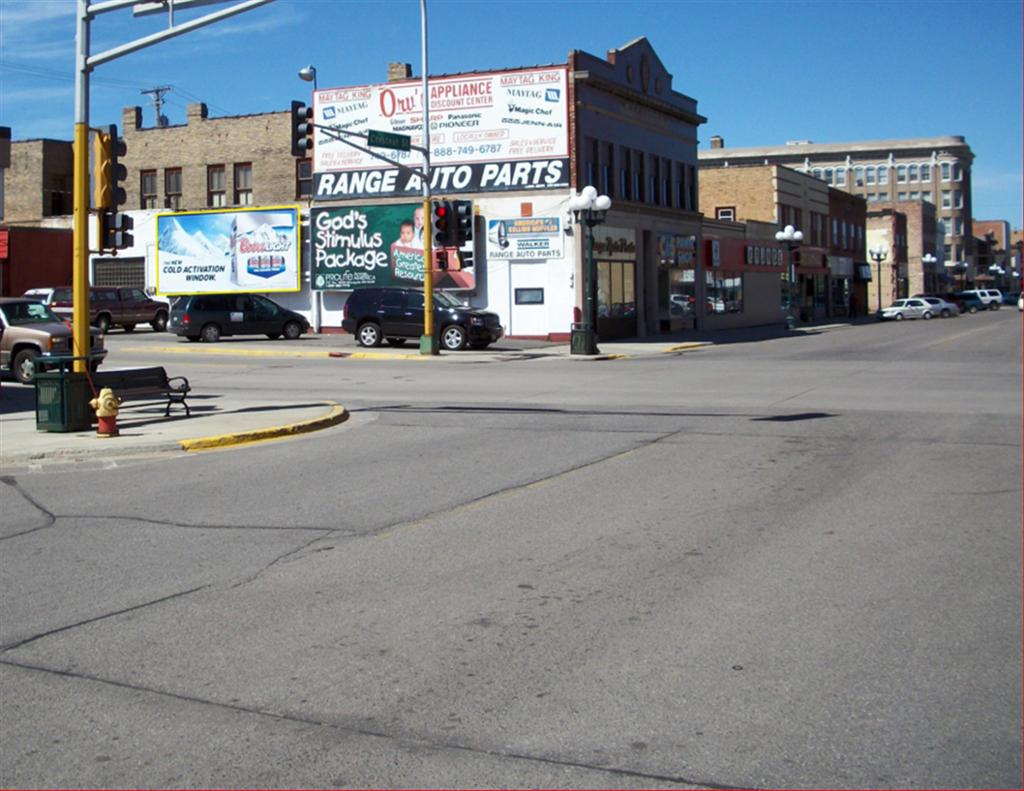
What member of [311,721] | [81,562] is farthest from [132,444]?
[311,721]

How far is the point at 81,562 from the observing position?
28.0 feet

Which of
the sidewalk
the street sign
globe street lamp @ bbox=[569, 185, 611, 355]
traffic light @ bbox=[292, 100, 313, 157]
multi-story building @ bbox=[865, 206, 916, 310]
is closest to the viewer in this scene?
the sidewalk

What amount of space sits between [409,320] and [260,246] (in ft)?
38.6

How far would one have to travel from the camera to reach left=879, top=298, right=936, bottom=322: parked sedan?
72.2 m

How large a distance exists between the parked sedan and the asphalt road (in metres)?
60.0

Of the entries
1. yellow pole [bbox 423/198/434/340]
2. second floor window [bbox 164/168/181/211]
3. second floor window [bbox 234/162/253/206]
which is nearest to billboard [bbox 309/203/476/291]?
second floor window [bbox 234/162/253/206]

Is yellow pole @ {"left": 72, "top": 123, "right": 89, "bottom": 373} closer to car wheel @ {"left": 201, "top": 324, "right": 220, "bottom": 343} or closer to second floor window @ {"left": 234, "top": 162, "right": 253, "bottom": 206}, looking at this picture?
car wheel @ {"left": 201, "top": 324, "right": 220, "bottom": 343}

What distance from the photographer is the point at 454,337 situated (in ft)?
121

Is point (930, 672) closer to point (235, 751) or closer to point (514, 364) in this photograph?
point (235, 751)

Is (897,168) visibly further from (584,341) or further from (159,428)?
(159,428)

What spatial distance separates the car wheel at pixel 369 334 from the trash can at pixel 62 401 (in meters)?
22.6

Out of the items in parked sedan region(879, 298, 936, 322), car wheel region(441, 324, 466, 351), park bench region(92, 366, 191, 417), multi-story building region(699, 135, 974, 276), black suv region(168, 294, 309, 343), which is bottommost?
park bench region(92, 366, 191, 417)

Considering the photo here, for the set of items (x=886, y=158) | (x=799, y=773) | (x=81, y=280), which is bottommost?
(x=799, y=773)

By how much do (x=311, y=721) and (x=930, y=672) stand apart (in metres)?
3.01
